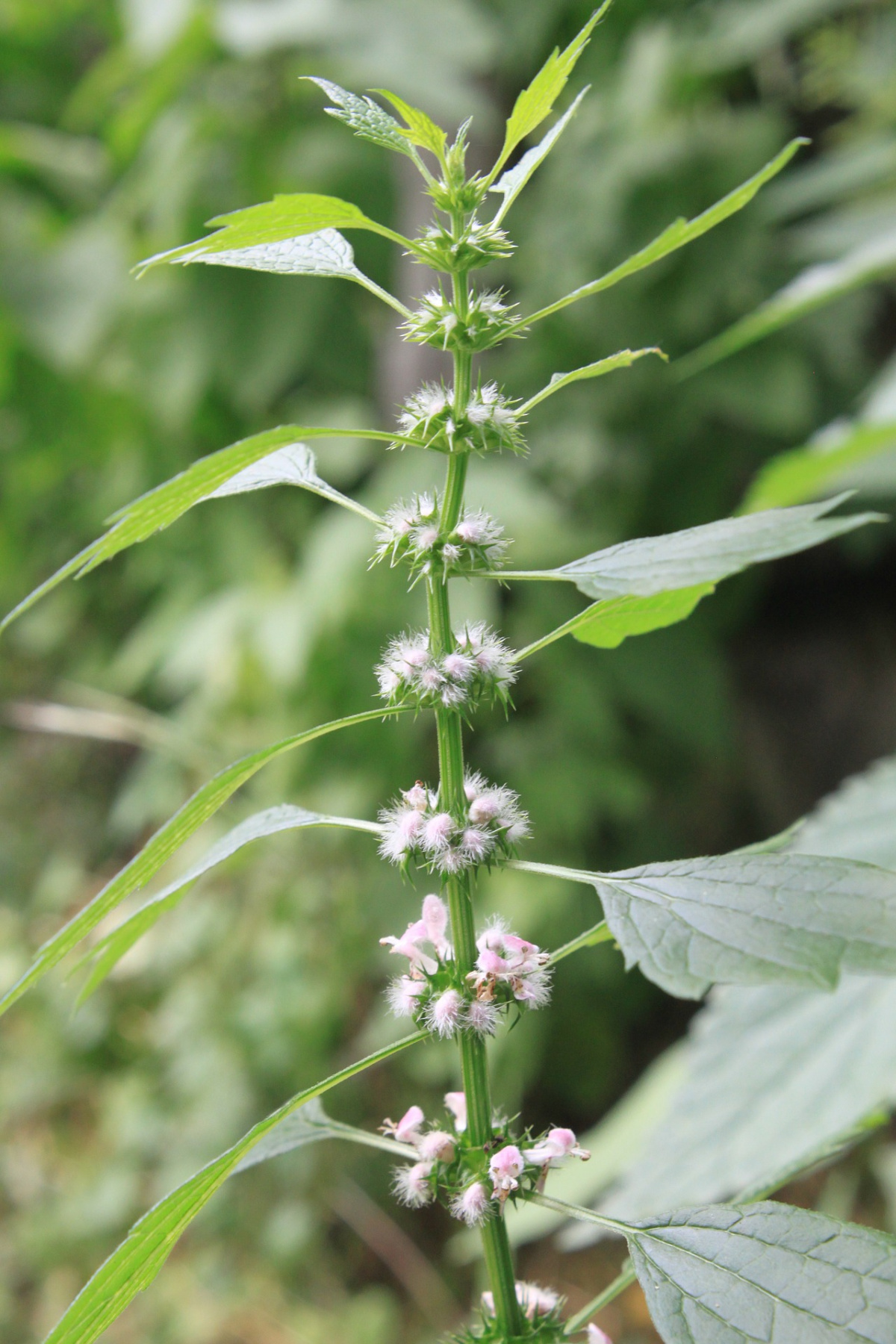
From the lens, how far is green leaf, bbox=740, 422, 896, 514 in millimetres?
604

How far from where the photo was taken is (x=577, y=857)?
184cm

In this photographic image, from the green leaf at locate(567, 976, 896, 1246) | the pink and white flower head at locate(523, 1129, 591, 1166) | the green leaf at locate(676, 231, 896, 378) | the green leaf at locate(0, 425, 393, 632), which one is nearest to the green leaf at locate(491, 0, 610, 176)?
the green leaf at locate(0, 425, 393, 632)

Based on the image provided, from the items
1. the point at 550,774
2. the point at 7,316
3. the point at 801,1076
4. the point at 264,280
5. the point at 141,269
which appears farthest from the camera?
the point at 264,280

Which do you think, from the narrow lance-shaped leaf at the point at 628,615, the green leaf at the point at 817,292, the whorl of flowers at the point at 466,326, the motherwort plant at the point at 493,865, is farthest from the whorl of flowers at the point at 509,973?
the green leaf at the point at 817,292

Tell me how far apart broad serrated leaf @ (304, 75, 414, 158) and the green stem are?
4 centimetres

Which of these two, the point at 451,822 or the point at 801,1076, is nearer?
the point at 451,822

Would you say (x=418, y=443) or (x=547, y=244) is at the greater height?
(x=547, y=244)

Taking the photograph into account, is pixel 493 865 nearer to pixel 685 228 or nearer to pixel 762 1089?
pixel 685 228

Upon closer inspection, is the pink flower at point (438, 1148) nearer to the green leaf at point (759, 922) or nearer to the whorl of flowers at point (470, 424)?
the green leaf at point (759, 922)

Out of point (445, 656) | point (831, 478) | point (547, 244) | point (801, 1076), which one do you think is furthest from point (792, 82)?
point (445, 656)

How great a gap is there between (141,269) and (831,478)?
517 mm

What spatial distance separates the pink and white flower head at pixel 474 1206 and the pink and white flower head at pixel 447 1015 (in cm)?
5

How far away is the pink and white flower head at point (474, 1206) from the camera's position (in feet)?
1.13

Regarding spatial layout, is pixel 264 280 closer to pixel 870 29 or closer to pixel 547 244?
pixel 547 244
